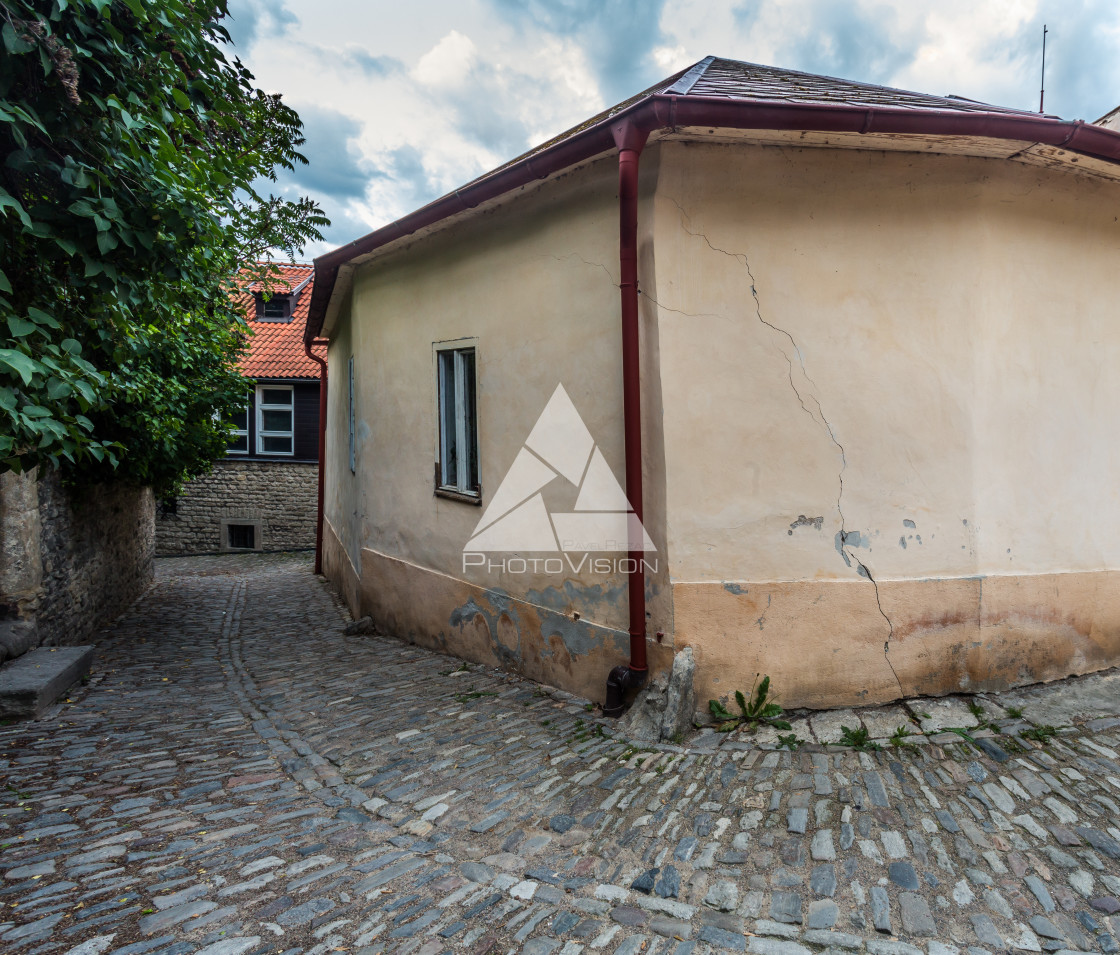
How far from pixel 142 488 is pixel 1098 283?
479 inches

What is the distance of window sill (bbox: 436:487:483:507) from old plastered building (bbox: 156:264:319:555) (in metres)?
13.0

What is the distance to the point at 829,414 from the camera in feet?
13.4

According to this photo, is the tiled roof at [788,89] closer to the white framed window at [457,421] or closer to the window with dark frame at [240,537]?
the white framed window at [457,421]

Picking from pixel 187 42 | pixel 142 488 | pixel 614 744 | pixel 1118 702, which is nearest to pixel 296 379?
pixel 142 488

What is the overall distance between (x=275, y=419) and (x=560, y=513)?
1547cm

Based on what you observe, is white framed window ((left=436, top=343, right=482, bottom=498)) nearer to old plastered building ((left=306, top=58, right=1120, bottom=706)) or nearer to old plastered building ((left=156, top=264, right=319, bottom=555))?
old plastered building ((left=306, top=58, right=1120, bottom=706))

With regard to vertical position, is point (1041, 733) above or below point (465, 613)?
below

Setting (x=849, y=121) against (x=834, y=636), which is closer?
(x=849, y=121)

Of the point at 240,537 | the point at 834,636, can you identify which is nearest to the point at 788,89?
the point at 834,636

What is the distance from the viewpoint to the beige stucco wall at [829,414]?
4.06 metres

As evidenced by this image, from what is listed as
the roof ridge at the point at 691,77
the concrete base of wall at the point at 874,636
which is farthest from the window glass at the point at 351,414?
the concrete base of wall at the point at 874,636

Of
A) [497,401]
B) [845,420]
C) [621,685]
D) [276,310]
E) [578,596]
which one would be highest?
[276,310]

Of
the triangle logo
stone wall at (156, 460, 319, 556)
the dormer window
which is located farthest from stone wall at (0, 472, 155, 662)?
the dormer window

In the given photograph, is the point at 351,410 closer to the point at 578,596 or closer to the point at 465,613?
the point at 465,613
